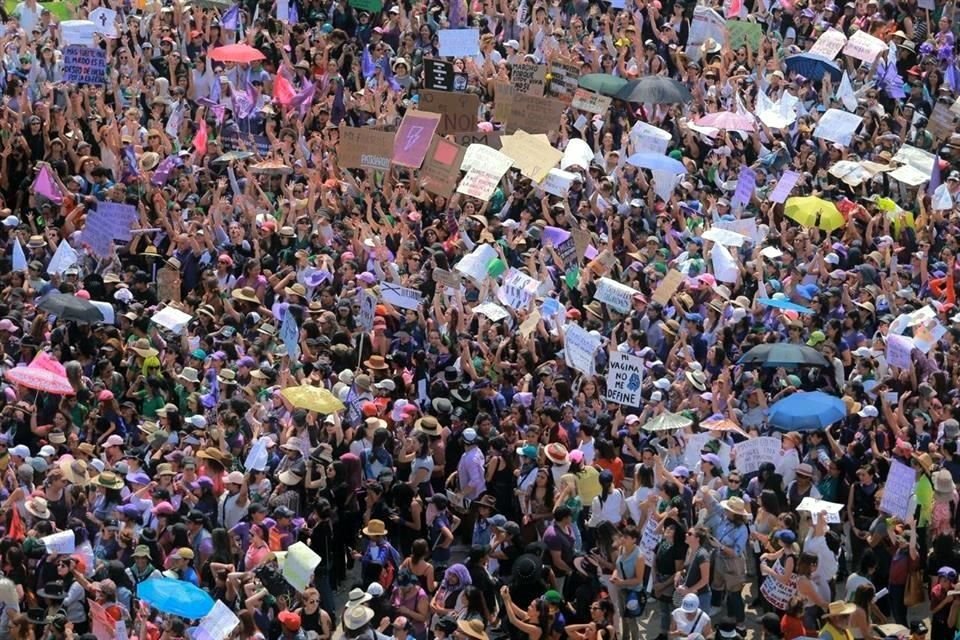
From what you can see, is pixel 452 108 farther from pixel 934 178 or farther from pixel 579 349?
pixel 579 349

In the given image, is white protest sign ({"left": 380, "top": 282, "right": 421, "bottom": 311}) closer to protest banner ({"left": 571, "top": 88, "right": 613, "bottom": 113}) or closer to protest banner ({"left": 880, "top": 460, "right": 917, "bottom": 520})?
protest banner ({"left": 880, "top": 460, "right": 917, "bottom": 520})

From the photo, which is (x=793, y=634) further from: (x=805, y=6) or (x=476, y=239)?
(x=805, y=6)

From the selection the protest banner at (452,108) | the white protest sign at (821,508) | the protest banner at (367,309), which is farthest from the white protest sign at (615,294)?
the white protest sign at (821,508)

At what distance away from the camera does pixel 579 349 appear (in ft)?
70.8

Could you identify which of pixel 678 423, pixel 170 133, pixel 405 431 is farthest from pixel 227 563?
pixel 170 133

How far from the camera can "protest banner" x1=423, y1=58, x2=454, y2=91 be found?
2673cm

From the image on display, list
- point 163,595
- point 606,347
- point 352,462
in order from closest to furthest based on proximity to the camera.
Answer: point 163,595
point 352,462
point 606,347

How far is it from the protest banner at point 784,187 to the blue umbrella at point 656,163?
39.3 inches

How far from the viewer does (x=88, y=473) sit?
64.3 ft

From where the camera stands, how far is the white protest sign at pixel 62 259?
75.9 feet

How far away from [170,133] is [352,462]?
7.30 meters

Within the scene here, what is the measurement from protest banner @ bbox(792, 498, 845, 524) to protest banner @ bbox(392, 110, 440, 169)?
7540 millimetres

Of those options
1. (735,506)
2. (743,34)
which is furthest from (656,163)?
(735,506)

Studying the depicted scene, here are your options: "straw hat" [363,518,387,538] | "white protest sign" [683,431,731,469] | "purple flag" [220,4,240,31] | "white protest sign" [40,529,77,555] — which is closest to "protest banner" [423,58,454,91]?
"purple flag" [220,4,240,31]
